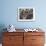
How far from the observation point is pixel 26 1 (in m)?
4.23

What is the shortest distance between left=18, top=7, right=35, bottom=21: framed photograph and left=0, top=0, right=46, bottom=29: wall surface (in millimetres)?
99

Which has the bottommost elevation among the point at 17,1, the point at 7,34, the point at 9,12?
the point at 7,34

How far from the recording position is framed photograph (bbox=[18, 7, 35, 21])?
4.23 metres

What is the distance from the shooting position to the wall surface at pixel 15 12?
13.9 feet

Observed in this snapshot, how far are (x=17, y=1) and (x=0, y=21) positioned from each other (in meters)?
0.87

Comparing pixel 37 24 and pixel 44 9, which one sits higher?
pixel 44 9

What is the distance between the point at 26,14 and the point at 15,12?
369mm

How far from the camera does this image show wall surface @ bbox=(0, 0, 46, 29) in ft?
13.9

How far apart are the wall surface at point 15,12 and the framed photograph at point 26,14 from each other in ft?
0.33

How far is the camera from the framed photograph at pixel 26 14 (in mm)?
4234

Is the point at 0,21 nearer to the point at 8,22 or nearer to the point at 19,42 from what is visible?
the point at 8,22

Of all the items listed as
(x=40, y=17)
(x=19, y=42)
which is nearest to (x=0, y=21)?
(x=19, y=42)

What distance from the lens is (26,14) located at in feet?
14.0

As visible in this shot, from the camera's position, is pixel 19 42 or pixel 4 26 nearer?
pixel 19 42
